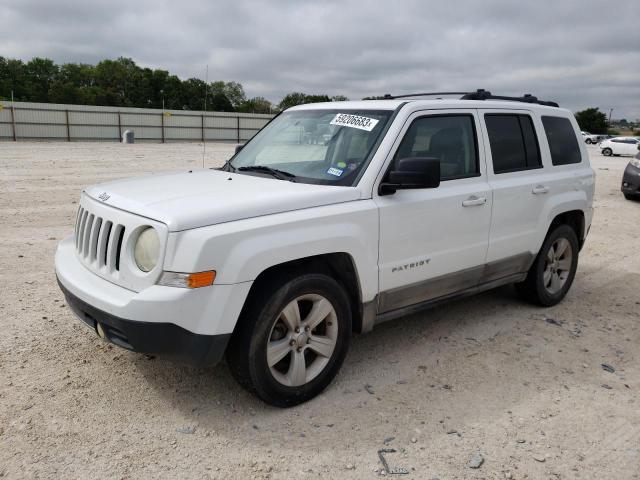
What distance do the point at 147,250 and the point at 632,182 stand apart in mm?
13401

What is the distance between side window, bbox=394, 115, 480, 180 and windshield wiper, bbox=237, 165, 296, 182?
763 millimetres

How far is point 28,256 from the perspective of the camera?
644 cm

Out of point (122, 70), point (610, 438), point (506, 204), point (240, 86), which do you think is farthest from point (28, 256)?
point (240, 86)

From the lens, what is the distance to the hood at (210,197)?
3.00 m

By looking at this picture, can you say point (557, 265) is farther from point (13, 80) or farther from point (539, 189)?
point (13, 80)

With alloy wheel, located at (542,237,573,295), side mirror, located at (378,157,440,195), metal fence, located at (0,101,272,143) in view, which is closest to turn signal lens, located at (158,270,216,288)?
side mirror, located at (378,157,440,195)

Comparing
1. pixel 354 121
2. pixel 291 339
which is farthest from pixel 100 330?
pixel 354 121

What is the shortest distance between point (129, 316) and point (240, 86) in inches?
4555

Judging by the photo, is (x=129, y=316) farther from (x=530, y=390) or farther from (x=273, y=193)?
(x=530, y=390)

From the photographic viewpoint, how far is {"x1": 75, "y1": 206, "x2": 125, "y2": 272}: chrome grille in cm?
319

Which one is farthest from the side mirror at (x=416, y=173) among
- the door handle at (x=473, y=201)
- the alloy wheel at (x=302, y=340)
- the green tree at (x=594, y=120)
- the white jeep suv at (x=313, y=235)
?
the green tree at (x=594, y=120)

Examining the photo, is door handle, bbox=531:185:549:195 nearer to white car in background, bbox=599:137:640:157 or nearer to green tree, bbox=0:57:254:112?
white car in background, bbox=599:137:640:157

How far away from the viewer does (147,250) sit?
3016mm

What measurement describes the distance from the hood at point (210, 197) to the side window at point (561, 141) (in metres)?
2.63
